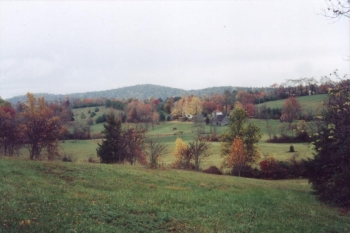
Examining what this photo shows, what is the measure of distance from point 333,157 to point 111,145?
147ft

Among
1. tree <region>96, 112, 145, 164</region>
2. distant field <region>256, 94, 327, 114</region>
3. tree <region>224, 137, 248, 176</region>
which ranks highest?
distant field <region>256, 94, 327, 114</region>

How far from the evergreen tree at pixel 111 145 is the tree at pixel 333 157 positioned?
133 feet

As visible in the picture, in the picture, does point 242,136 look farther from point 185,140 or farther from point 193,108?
point 193,108

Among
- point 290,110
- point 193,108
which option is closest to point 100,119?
point 193,108

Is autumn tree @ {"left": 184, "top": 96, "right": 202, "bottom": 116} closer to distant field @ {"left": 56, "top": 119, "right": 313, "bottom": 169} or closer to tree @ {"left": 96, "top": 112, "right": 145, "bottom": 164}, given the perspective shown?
distant field @ {"left": 56, "top": 119, "right": 313, "bottom": 169}

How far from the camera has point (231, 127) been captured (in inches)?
2832

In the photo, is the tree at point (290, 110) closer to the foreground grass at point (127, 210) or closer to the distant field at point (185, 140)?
the distant field at point (185, 140)

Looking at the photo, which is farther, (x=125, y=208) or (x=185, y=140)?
(x=185, y=140)

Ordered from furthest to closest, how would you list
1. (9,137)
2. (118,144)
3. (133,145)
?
(133,145), (9,137), (118,144)

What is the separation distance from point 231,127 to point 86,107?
114678 millimetres

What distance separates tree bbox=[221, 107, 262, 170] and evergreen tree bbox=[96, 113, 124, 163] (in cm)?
2316

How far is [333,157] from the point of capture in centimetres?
2348

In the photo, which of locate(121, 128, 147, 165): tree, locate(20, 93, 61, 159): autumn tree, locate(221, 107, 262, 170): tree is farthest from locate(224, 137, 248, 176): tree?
locate(20, 93, 61, 159): autumn tree

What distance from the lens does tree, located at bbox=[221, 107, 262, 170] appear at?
226 feet
